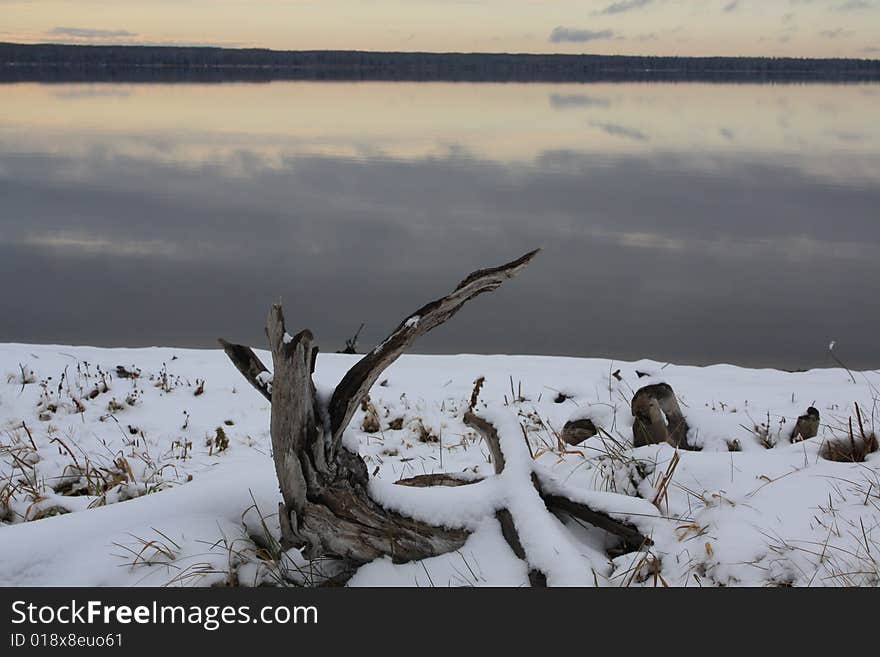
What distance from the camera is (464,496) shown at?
3.80 metres

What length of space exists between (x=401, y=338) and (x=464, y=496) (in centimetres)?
81

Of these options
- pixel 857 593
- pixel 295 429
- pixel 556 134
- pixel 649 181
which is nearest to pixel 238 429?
pixel 295 429

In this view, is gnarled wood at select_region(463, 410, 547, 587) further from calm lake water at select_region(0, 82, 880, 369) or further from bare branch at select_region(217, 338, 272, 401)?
calm lake water at select_region(0, 82, 880, 369)

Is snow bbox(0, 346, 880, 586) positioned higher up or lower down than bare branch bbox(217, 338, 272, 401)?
lower down

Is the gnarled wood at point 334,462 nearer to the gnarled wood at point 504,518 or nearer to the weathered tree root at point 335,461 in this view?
the weathered tree root at point 335,461

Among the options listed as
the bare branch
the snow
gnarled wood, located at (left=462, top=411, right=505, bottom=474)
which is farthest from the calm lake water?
the bare branch

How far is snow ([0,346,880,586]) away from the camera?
3.51 m

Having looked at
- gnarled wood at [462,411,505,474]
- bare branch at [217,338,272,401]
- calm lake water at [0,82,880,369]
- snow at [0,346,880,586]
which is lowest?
snow at [0,346,880,586]

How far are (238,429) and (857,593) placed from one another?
16.8ft

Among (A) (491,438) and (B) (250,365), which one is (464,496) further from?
(B) (250,365)

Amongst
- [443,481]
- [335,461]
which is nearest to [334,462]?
[335,461]

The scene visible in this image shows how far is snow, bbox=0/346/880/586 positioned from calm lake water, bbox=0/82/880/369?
Result: 19.2 ft

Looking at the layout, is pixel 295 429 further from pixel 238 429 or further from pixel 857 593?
pixel 238 429

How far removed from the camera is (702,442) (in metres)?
5.46
